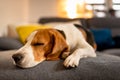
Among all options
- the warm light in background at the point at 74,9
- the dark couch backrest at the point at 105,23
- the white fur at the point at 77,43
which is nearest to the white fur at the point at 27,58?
the white fur at the point at 77,43

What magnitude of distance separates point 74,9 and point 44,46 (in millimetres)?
3623

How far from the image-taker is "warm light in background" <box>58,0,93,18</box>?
4660 mm

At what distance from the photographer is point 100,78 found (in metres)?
1.12

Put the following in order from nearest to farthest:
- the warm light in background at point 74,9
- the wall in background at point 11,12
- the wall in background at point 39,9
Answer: the wall in background at point 11,12, the wall in background at point 39,9, the warm light in background at point 74,9

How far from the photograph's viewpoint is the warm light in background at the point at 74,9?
4660mm

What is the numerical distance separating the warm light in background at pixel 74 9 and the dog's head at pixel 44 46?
3263 millimetres

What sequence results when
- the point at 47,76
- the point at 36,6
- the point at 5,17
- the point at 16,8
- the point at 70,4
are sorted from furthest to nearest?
the point at 70,4 → the point at 36,6 → the point at 16,8 → the point at 5,17 → the point at 47,76

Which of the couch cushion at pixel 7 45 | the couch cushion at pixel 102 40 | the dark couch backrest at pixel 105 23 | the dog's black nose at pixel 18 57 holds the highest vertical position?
the dog's black nose at pixel 18 57

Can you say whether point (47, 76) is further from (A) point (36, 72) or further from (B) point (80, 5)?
(B) point (80, 5)

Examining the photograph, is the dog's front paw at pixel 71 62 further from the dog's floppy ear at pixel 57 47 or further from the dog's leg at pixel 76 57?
the dog's floppy ear at pixel 57 47

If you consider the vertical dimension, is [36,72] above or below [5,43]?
above

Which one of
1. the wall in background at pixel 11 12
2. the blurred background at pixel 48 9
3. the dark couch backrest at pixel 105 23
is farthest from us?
the dark couch backrest at pixel 105 23

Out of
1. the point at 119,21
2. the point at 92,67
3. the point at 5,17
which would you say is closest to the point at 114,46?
the point at 119,21

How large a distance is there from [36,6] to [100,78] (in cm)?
326
